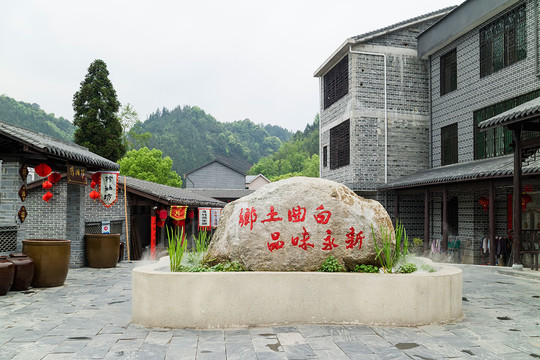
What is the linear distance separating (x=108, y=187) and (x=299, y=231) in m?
7.82

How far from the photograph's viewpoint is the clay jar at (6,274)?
723 centimetres

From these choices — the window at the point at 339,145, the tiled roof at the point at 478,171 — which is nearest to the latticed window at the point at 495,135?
the tiled roof at the point at 478,171

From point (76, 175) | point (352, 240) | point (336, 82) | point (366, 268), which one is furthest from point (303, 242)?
point (336, 82)

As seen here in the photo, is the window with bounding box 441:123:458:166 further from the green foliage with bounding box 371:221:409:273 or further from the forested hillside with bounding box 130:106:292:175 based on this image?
the forested hillside with bounding box 130:106:292:175

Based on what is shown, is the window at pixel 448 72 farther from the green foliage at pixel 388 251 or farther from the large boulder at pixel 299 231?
the large boulder at pixel 299 231

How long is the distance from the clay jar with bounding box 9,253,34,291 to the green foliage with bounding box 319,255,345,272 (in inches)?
209

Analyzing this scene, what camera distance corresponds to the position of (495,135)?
14516 millimetres

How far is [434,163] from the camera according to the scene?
1822 centimetres

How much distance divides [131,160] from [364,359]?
116 ft

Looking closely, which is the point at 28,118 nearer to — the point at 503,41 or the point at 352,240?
the point at 503,41

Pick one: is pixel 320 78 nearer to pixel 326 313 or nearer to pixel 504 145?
pixel 504 145

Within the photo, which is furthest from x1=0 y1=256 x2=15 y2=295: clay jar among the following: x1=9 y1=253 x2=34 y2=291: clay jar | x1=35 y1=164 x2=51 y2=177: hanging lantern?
x1=35 y1=164 x2=51 y2=177: hanging lantern

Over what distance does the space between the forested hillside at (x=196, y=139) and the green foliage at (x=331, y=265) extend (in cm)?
6464

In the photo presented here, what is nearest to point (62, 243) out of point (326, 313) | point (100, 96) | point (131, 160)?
point (326, 313)
